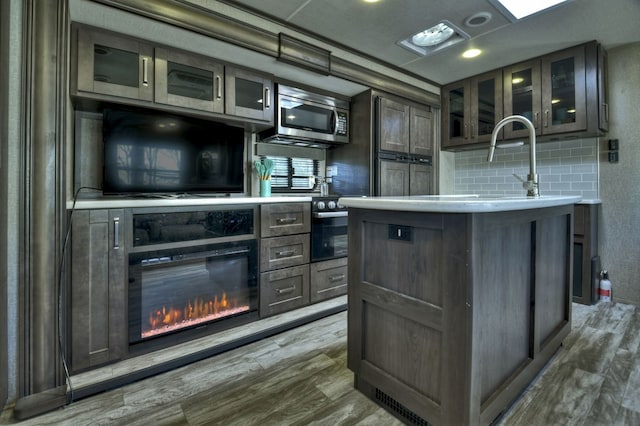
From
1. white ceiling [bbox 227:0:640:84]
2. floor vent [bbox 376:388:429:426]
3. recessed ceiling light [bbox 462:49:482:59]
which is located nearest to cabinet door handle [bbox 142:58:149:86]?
white ceiling [bbox 227:0:640:84]

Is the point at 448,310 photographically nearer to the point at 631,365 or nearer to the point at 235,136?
the point at 631,365

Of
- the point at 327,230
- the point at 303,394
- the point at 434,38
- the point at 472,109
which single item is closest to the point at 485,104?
the point at 472,109

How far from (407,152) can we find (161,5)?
263 cm

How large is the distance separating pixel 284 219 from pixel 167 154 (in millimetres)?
999

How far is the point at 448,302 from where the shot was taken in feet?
3.90

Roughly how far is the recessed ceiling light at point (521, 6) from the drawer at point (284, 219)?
6.84 feet

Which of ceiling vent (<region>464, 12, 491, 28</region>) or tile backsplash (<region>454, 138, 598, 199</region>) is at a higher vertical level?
ceiling vent (<region>464, 12, 491, 28</region>)

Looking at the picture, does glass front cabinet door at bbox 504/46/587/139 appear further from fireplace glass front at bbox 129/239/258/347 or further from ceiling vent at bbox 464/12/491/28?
fireplace glass front at bbox 129/239/258/347

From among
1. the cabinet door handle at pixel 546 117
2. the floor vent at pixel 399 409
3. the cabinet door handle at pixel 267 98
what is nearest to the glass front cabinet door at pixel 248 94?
the cabinet door handle at pixel 267 98

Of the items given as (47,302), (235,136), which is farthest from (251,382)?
(235,136)

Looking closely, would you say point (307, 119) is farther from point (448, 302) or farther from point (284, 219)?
point (448, 302)

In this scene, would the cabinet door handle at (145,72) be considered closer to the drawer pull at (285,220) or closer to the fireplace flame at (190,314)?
the drawer pull at (285,220)

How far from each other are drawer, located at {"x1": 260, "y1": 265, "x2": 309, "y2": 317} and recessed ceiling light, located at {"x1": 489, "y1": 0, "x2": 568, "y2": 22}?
2495mm

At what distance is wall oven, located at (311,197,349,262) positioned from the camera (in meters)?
2.80
